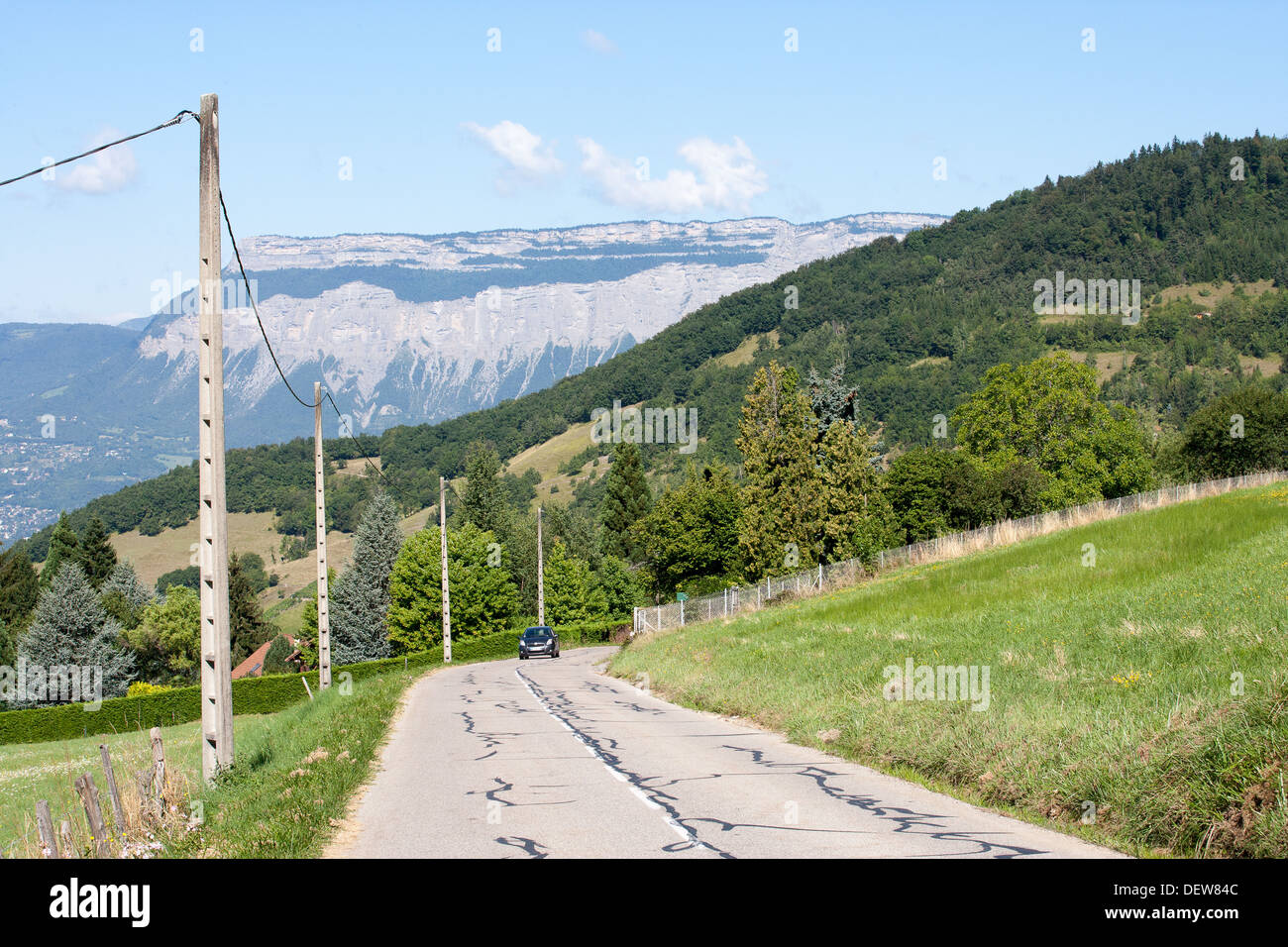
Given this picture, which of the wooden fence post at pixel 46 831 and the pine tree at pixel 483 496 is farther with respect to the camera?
the pine tree at pixel 483 496

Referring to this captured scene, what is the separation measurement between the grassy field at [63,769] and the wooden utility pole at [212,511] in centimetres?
81

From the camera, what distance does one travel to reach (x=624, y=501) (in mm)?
108375

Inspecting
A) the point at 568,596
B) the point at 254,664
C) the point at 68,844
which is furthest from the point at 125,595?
the point at 68,844

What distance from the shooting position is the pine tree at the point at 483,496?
340 feet

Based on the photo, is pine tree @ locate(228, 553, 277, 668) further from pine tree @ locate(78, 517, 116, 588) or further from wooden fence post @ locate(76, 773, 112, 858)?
wooden fence post @ locate(76, 773, 112, 858)

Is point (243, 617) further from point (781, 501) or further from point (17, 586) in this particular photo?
point (781, 501)

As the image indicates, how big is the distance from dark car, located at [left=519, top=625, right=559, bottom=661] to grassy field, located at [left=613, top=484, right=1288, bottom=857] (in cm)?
2186

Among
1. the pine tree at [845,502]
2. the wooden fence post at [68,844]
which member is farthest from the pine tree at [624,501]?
the wooden fence post at [68,844]

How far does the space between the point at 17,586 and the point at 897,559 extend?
84663mm

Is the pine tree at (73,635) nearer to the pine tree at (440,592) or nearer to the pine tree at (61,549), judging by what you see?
the pine tree at (440,592)

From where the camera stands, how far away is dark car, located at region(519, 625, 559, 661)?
51625 mm
